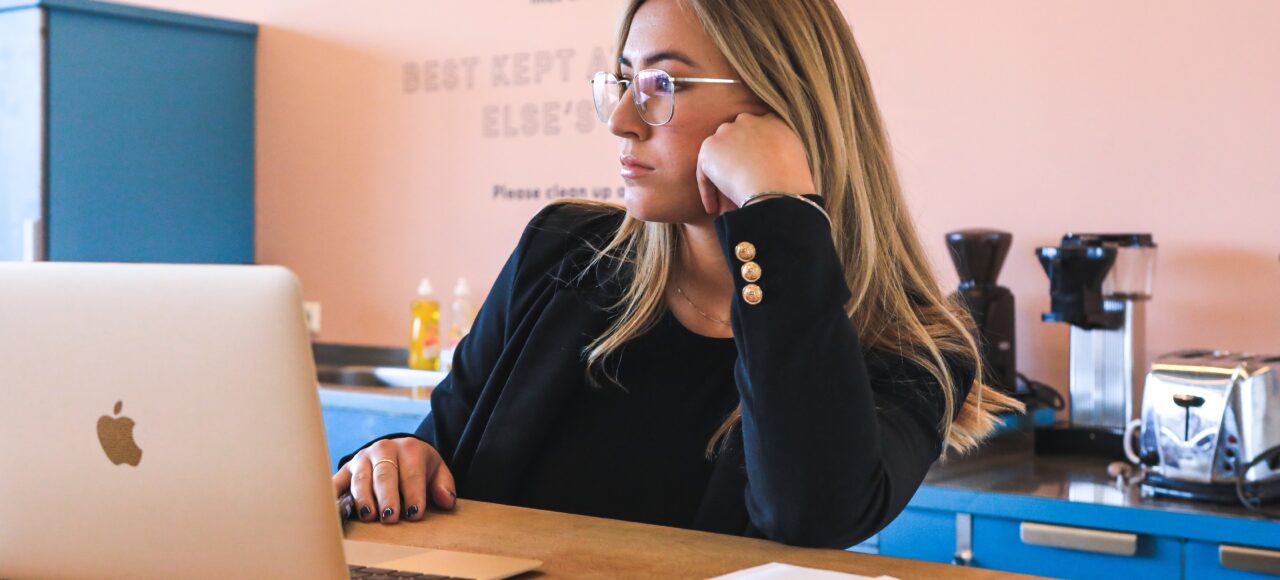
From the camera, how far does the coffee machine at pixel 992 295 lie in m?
2.61

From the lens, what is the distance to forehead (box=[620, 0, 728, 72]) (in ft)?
4.90

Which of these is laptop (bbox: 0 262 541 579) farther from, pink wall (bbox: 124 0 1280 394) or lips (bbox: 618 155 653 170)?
pink wall (bbox: 124 0 1280 394)

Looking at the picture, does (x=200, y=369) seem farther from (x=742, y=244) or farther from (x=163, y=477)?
(x=742, y=244)

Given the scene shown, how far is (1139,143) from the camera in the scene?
2609mm

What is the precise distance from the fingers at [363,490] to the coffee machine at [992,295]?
155 centimetres

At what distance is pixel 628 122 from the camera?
4.84ft

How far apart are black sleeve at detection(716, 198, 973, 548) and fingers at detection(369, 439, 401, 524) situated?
352 mm

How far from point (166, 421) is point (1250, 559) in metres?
1.65

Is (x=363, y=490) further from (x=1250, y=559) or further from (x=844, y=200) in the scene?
(x=1250, y=559)

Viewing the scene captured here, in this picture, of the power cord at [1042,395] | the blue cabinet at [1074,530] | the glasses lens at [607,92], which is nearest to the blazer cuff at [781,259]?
the glasses lens at [607,92]

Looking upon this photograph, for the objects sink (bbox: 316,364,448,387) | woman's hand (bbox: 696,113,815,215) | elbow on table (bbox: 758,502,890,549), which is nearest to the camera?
elbow on table (bbox: 758,502,890,549)

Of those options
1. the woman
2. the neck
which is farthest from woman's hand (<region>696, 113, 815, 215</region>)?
the neck

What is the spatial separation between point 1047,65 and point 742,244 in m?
1.67

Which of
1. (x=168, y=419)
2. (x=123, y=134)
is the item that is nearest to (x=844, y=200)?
(x=168, y=419)
